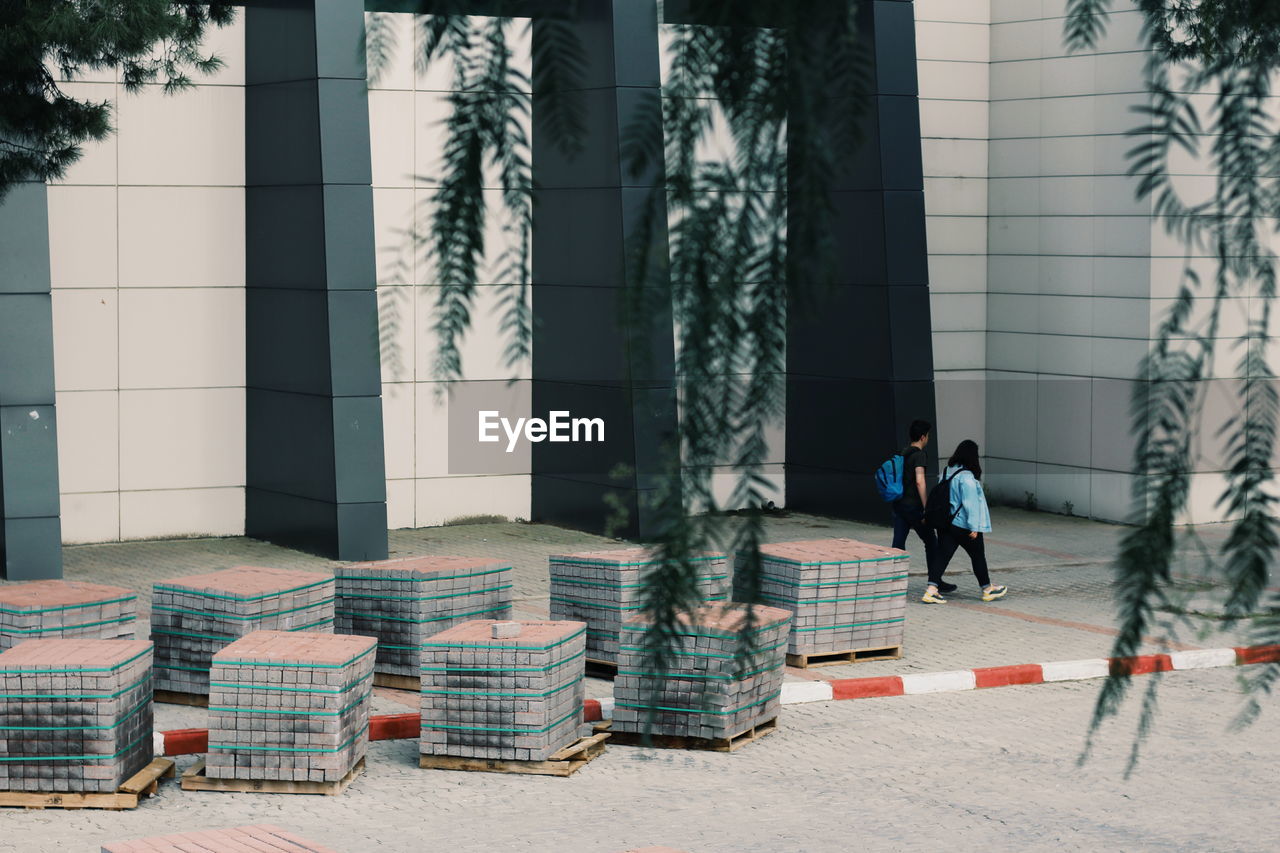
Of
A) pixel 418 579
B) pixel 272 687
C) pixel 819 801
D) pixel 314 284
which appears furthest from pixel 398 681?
pixel 314 284

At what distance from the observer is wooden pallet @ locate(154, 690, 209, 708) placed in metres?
11.4

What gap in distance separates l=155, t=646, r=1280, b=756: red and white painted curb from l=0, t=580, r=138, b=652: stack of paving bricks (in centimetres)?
120

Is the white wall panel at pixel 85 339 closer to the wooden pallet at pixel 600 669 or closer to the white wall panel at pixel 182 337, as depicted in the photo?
the white wall panel at pixel 182 337

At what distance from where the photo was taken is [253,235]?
62.4 feet

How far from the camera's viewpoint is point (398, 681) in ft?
40.1

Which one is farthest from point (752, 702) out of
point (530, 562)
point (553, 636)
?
point (530, 562)

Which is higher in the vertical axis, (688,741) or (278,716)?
(278,716)

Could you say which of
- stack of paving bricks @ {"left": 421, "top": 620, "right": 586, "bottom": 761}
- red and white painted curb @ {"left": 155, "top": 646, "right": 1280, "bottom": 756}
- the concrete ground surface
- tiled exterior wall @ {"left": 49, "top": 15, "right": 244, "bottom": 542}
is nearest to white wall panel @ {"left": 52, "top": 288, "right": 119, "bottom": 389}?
tiled exterior wall @ {"left": 49, "top": 15, "right": 244, "bottom": 542}

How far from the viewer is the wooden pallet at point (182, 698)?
11.4 m

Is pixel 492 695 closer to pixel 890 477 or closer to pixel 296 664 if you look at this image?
pixel 296 664

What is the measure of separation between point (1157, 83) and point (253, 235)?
17.6 m

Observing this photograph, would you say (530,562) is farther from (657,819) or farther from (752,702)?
(657,819)

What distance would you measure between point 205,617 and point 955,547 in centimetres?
744

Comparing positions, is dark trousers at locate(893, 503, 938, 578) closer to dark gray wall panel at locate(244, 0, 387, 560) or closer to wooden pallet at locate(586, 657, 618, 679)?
wooden pallet at locate(586, 657, 618, 679)
